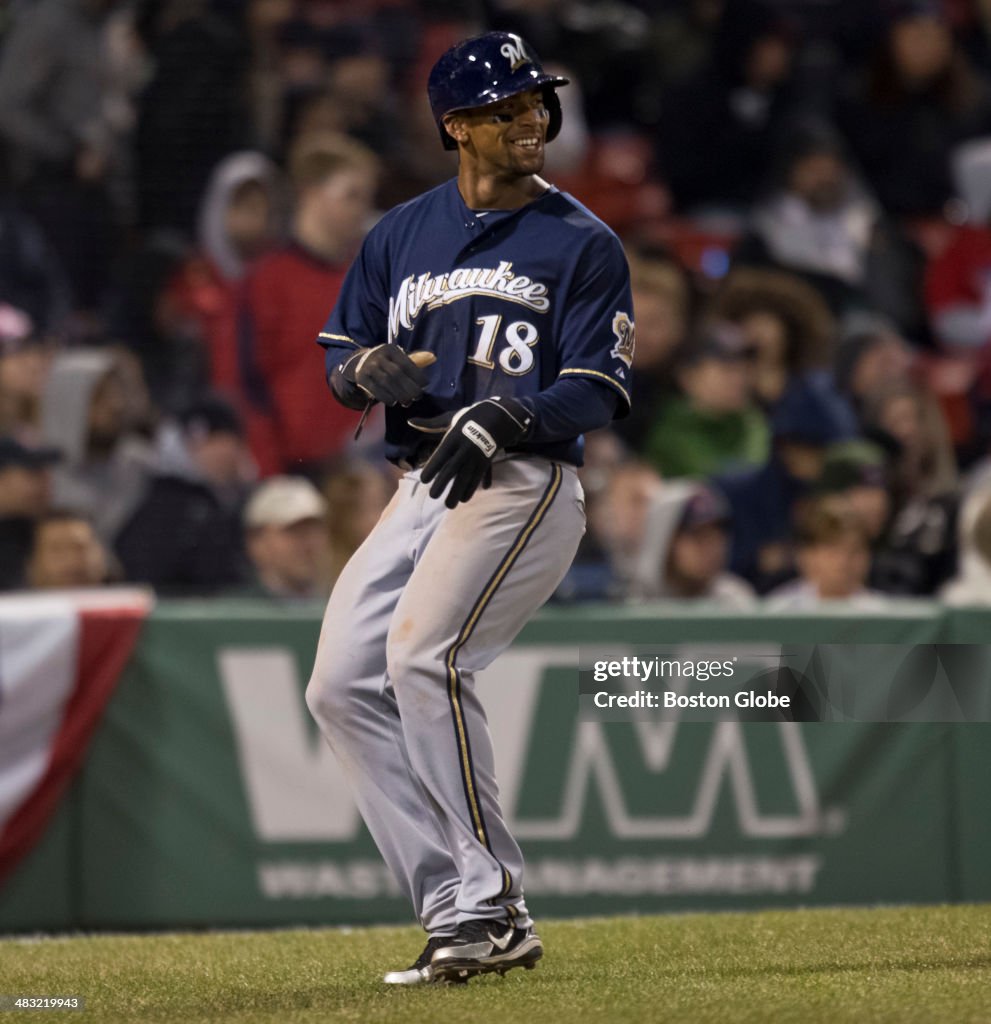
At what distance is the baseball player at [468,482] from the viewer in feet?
12.6

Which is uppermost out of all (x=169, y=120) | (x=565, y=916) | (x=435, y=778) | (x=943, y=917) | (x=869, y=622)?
(x=169, y=120)

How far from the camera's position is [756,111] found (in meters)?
10.8

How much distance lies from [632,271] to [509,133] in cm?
553

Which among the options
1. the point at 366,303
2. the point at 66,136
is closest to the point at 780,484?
the point at 66,136

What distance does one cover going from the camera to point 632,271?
374 inches

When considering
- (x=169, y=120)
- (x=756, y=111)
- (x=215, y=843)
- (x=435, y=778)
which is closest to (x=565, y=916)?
(x=215, y=843)

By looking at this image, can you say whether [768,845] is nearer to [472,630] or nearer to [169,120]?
[472,630]

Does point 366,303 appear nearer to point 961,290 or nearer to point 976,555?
point 976,555

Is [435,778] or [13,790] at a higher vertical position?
[435,778]

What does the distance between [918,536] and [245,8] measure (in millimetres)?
4395

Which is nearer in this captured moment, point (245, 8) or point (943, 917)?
point (943, 917)

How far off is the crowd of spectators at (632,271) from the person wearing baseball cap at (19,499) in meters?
0.01
